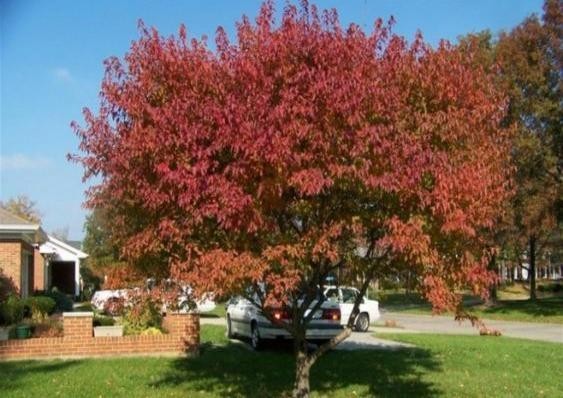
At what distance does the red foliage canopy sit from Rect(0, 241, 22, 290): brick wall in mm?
14211

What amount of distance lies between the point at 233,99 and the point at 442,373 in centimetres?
695

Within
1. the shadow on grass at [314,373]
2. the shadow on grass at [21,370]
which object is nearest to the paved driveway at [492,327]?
the shadow on grass at [314,373]

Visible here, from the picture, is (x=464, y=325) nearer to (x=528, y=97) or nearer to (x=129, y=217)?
(x=528, y=97)

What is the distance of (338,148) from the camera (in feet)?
24.6

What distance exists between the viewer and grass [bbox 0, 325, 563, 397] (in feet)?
34.5

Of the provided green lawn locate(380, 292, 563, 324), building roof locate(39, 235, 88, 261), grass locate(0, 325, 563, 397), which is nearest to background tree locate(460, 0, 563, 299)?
green lawn locate(380, 292, 563, 324)

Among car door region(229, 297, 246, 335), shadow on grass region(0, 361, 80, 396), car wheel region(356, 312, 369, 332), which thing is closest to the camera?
shadow on grass region(0, 361, 80, 396)

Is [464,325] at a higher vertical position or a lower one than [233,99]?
lower

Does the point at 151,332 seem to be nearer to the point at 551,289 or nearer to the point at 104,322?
the point at 104,322

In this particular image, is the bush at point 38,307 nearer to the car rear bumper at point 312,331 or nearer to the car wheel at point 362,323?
the car rear bumper at point 312,331

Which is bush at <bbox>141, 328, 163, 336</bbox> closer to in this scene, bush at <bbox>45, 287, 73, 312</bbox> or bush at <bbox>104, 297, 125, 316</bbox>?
bush at <bbox>104, 297, 125, 316</bbox>

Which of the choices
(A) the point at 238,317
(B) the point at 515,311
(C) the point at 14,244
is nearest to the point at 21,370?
(A) the point at 238,317

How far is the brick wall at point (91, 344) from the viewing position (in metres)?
14.1

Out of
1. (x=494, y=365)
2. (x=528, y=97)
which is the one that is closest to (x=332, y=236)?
(x=494, y=365)
